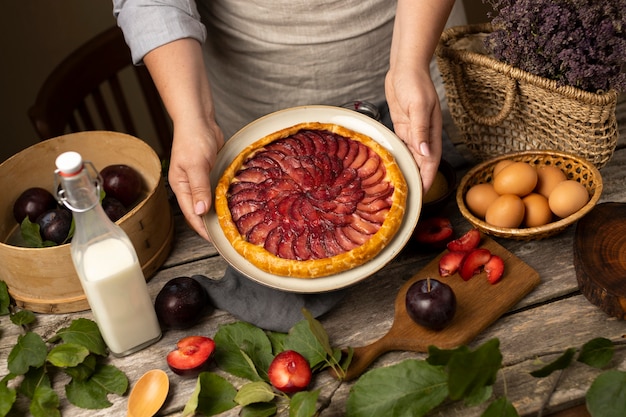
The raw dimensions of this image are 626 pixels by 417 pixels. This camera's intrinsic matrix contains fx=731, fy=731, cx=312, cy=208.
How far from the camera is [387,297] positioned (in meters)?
1.68

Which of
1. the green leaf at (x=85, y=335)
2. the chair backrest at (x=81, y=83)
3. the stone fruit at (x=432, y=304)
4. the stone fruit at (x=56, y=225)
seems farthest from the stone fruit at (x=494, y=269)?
the chair backrest at (x=81, y=83)

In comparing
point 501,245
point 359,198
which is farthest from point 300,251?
point 501,245

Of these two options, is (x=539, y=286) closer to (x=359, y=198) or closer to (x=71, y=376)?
(x=359, y=198)

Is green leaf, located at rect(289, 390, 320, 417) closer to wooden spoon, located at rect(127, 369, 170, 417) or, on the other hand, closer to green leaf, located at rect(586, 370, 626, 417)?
wooden spoon, located at rect(127, 369, 170, 417)

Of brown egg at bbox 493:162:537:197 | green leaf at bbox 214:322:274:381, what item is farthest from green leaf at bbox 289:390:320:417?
brown egg at bbox 493:162:537:197

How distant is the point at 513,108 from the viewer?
72.0 inches

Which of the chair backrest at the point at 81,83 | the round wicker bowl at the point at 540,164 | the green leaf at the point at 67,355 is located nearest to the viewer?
the green leaf at the point at 67,355

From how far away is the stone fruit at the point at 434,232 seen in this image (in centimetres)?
174

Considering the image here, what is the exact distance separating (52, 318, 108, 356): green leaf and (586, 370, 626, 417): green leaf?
1006 millimetres

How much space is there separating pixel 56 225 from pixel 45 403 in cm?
43

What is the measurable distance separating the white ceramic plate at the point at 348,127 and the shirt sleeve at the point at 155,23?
0.30 m

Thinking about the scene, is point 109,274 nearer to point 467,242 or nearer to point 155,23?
point 155,23

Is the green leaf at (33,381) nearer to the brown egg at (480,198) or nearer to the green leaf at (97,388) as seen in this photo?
the green leaf at (97,388)

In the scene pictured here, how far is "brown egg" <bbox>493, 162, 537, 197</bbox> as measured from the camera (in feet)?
5.63
